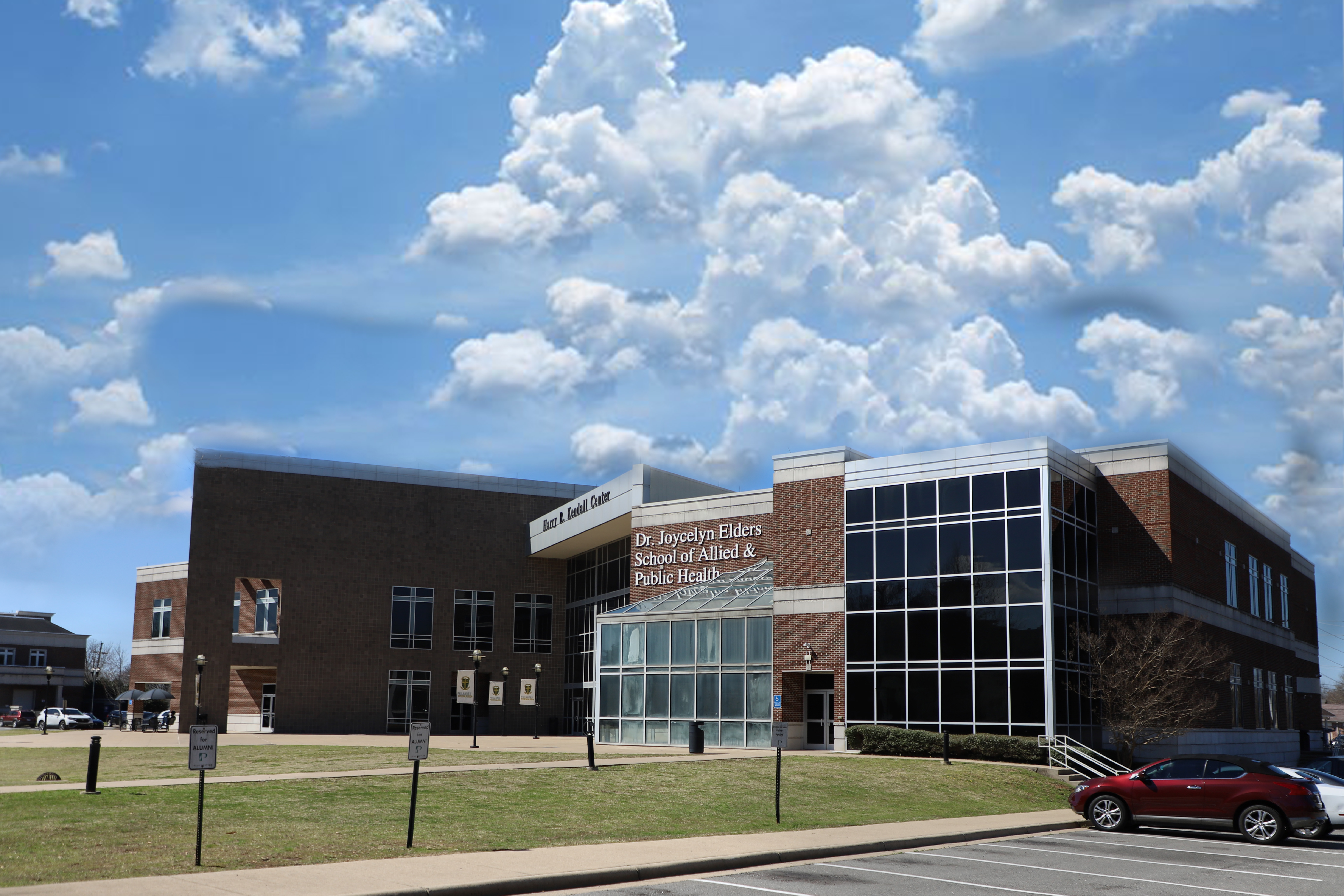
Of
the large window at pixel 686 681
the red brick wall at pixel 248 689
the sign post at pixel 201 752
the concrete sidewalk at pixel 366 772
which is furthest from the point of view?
the red brick wall at pixel 248 689

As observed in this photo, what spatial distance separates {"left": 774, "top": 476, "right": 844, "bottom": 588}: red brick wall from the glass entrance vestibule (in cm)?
141

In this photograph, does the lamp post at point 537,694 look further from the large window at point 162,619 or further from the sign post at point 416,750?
the sign post at point 416,750

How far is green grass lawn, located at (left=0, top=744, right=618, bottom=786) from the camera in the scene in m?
29.3

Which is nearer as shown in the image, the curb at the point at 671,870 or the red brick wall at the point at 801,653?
the curb at the point at 671,870

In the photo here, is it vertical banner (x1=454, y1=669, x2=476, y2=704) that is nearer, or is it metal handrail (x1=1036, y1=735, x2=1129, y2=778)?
metal handrail (x1=1036, y1=735, x2=1129, y2=778)

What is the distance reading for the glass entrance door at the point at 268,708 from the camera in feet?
193

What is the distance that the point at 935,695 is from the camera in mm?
40375

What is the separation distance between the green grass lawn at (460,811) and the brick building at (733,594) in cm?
737

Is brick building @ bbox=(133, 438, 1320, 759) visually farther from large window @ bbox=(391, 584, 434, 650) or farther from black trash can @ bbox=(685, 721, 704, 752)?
black trash can @ bbox=(685, 721, 704, 752)

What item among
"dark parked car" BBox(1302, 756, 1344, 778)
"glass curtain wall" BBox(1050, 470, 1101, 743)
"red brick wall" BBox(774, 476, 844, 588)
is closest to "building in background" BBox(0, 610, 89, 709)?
"red brick wall" BBox(774, 476, 844, 588)

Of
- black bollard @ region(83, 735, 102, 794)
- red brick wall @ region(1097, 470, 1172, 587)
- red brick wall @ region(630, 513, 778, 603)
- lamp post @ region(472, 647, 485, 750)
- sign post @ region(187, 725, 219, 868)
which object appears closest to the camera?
sign post @ region(187, 725, 219, 868)

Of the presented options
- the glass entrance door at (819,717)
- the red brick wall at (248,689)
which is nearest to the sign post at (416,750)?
the glass entrance door at (819,717)

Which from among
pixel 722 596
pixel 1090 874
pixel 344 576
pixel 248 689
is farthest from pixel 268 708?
pixel 1090 874

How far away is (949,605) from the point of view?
132ft
